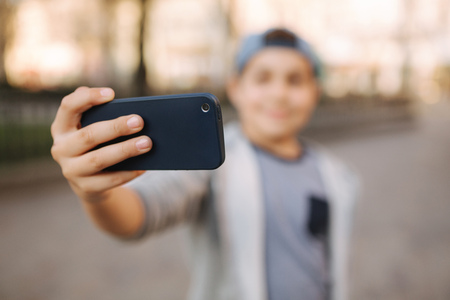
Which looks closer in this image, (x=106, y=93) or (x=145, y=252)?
(x=106, y=93)

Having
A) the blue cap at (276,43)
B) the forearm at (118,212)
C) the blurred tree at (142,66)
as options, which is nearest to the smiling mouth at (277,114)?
the blue cap at (276,43)

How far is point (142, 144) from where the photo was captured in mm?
732

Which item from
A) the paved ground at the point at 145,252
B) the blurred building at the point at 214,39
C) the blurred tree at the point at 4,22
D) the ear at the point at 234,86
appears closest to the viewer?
the ear at the point at 234,86

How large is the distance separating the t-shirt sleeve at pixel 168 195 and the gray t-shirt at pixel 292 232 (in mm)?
266

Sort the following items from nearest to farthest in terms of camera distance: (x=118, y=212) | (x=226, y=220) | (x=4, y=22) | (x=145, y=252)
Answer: (x=118, y=212) → (x=226, y=220) → (x=145, y=252) → (x=4, y=22)

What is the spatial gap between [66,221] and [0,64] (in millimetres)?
8990

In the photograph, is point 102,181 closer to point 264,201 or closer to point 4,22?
point 264,201

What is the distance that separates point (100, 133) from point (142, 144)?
0.08 meters

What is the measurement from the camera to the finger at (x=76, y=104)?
74 cm

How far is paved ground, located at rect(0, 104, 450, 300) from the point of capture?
3106mm

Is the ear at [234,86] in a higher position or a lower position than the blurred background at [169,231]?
higher

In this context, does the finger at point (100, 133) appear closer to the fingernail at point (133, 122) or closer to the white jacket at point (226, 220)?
the fingernail at point (133, 122)

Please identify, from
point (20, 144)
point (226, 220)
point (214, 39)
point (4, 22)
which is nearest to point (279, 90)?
point (226, 220)

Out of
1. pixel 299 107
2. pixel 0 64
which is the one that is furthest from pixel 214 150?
pixel 0 64
